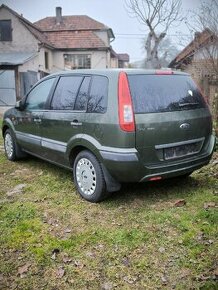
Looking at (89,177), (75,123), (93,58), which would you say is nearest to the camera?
(89,177)

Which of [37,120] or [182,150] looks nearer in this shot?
[182,150]

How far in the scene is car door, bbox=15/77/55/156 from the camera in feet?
18.5

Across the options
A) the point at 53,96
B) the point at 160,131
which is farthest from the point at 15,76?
the point at 160,131

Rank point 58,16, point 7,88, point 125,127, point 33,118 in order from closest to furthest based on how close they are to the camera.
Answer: point 125,127, point 33,118, point 7,88, point 58,16

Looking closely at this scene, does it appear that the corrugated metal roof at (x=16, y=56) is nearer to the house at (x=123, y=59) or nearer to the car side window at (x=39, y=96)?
the car side window at (x=39, y=96)

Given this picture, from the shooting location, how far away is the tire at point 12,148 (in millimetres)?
6777

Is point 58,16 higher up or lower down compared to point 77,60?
higher up

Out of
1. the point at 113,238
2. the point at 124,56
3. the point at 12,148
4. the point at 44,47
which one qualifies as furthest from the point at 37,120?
the point at 124,56

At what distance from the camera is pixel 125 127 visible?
13.1 feet

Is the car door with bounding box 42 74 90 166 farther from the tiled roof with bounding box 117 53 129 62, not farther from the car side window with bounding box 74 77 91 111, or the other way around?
the tiled roof with bounding box 117 53 129 62

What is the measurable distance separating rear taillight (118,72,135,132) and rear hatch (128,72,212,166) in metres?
0.07

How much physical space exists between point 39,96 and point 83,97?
1.45 metres

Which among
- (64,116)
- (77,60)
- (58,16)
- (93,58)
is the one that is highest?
(58,16)

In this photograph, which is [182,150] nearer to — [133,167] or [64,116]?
[133,167]
